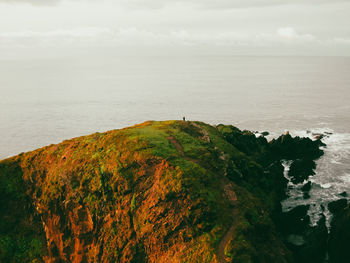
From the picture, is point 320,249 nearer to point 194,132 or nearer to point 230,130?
point 194,132

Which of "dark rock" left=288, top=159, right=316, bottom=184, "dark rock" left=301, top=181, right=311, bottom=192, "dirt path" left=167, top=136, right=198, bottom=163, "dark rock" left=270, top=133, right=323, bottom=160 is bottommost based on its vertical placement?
"dark rock" left=301, top=181, right=311, bottom=192

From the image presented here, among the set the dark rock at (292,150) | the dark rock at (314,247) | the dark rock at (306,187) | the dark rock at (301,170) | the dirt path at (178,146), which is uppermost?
the dirt path at (178,146)

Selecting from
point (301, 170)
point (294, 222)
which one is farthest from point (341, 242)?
point (301, 170)

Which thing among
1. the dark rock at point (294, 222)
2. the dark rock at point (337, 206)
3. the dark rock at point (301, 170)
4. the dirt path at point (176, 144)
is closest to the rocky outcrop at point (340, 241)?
the dark rock at point (294, 222)

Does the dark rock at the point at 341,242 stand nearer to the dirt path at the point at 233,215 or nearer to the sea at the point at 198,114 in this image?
the sea at the point at 198,114

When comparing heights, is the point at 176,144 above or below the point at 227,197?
above

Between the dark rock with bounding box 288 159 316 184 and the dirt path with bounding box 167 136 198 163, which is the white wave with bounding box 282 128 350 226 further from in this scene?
the dirt path with bounding box 167 136 198 163

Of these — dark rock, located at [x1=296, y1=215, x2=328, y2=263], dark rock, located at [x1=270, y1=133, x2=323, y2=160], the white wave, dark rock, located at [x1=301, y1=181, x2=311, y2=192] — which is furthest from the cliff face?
dark rock, located at [x1=270, y1=133, x2=323, y2=160]

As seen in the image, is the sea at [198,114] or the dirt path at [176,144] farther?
the sea at [198,114]

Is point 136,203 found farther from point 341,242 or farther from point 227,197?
point 341,242
